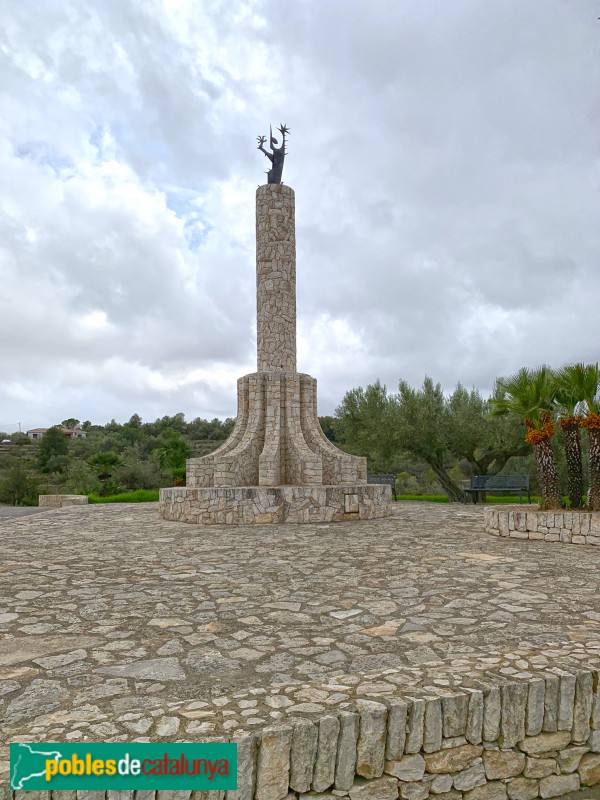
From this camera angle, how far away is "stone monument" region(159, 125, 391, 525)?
1088 centimetres

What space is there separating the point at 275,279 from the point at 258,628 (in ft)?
34.1

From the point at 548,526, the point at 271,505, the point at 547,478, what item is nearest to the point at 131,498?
the point at 271,505

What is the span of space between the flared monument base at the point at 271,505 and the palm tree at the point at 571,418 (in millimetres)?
3707

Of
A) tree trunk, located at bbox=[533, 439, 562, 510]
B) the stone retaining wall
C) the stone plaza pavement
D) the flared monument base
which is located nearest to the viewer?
the stone retaining wall

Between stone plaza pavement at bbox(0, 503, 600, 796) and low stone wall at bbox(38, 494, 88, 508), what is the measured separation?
318 inches

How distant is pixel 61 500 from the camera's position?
1644cm

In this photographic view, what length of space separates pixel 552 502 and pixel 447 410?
A: 28.7 ft

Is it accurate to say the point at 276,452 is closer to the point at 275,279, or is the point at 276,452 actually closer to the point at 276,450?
the point at 276,450

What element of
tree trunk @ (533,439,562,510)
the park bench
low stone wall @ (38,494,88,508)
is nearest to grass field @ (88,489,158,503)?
low stone wall @ (38,494,88,508)

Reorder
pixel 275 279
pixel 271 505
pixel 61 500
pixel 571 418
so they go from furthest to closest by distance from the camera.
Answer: pixel 61 500 < pixel 275 279 < pixel 271 505 < pixel 571 418

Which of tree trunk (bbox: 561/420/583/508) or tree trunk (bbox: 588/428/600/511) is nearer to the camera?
tree trunk (bbox: 588/428/600/511)

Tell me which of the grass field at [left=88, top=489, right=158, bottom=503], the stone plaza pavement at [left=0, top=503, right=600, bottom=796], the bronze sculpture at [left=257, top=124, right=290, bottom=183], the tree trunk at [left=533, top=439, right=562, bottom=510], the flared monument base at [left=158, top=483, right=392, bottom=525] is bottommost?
the grass field at [left=88, top=489, right=158, bottom=503]

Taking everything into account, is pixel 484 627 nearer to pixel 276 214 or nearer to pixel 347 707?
pixel 347 707

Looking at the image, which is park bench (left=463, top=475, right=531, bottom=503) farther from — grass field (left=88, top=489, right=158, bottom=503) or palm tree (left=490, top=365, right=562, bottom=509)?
grass field (left=88, top=489, right=158, bottom=503)
